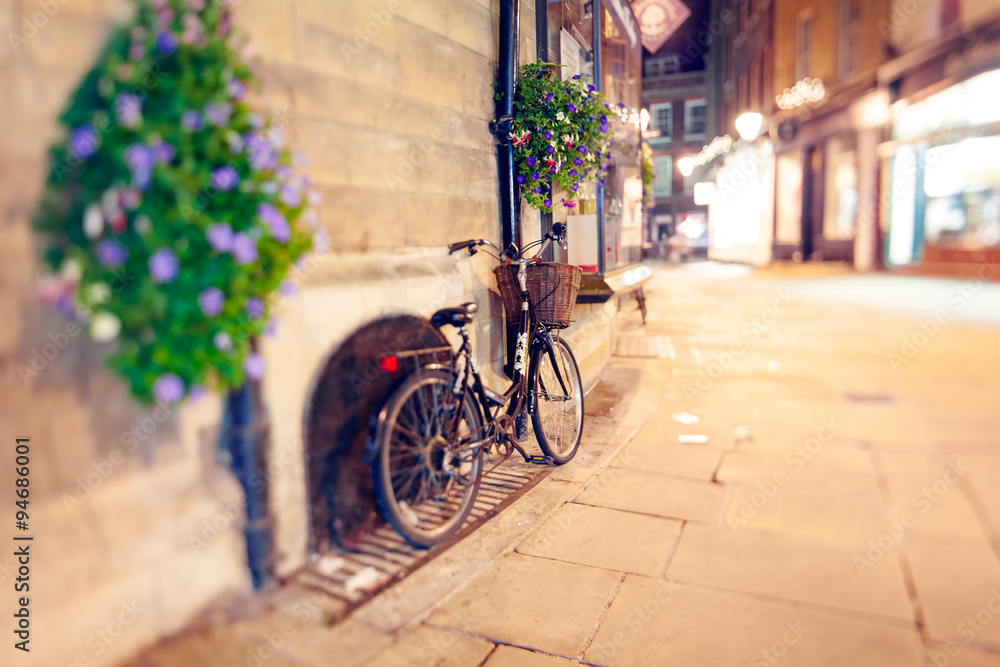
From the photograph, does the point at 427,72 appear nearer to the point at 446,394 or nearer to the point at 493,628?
the point at 446,394

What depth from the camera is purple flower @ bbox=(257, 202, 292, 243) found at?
7.20 ft

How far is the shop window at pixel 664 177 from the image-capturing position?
39.7 m

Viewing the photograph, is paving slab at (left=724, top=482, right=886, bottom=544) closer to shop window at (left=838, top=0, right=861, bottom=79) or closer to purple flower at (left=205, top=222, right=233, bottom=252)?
purple flower at (left=205, top=222, right=233, bottom=252)

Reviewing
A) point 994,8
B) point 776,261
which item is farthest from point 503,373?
point 776,261

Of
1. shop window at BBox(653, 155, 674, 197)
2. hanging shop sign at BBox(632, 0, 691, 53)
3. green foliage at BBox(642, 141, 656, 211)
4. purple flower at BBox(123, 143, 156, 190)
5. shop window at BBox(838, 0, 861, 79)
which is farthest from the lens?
shop window at BBox(653, 155, 674, 197)

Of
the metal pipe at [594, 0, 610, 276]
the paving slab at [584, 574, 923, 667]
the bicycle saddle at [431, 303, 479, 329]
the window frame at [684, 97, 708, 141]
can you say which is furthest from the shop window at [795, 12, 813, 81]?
the paving slab at [584, 574, 923, 667]

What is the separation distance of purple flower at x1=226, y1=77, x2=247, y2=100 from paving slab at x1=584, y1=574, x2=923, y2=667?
249cm

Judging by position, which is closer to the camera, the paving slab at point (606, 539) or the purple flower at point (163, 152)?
the purple flower at point (163, 152)

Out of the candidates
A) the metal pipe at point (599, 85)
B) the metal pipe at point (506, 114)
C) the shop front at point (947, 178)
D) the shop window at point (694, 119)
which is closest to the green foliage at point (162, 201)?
the metal pipe at point (506, 114)

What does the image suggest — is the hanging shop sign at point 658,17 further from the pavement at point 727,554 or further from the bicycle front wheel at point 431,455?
the bicycle front wheel at point 431,455

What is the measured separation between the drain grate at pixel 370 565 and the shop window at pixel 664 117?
128 feet

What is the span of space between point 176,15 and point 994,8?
15205mm

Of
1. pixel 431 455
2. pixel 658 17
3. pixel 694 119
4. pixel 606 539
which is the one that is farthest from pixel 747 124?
pixel 694 119

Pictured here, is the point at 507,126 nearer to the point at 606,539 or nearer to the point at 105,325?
the point at 606,539
